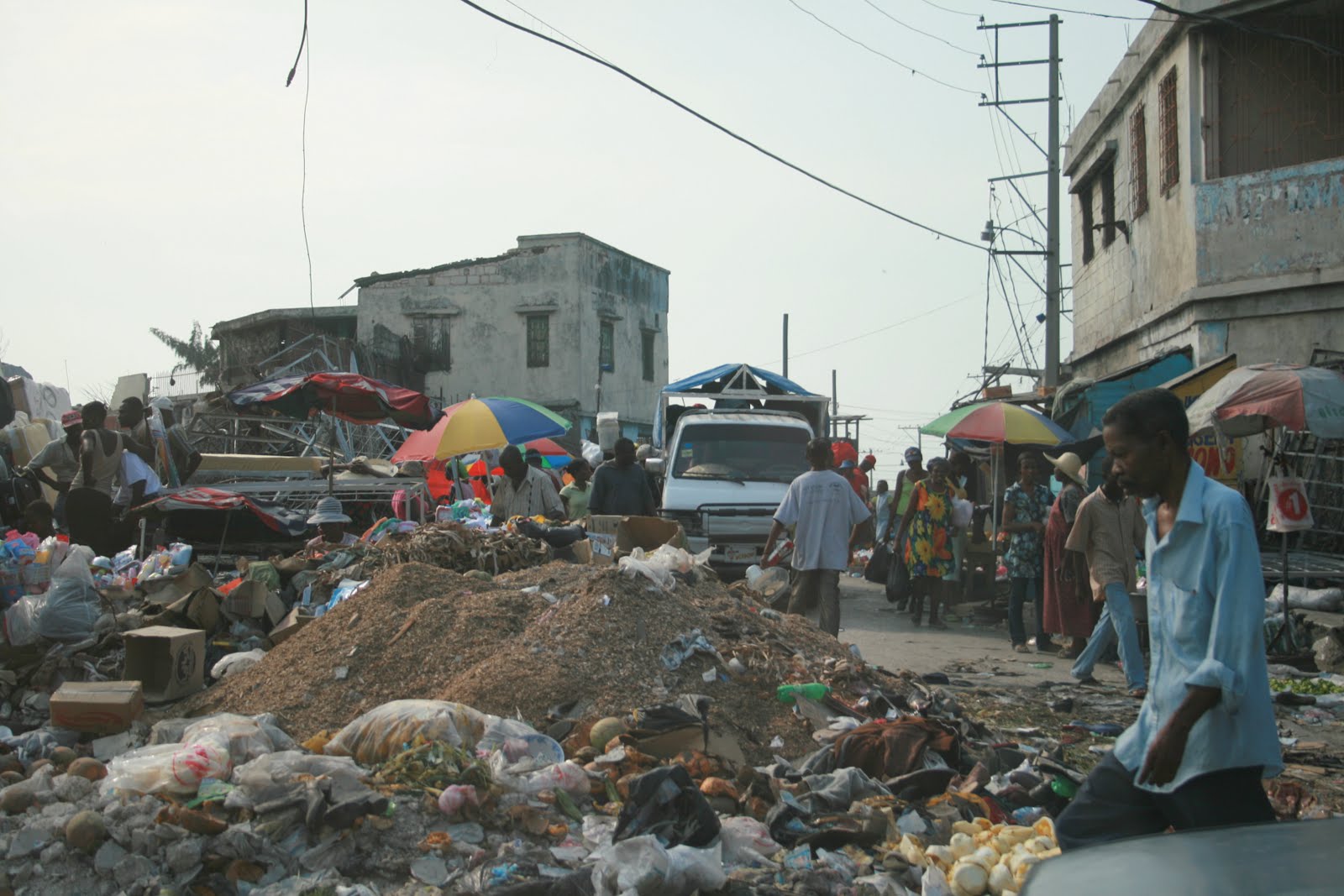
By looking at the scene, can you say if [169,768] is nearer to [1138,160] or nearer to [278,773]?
[278,773]

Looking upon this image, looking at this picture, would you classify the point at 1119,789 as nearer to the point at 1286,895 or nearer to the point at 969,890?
the point at 1286,895

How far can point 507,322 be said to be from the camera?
3791 cm

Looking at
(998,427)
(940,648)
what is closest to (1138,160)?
(998,427)

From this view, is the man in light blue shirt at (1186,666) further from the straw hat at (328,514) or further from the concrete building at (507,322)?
the concrete building at (507,322)

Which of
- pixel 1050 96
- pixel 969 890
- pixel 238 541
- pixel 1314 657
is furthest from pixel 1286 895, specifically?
pixel 1050 96

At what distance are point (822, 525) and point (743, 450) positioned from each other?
5.74 metres

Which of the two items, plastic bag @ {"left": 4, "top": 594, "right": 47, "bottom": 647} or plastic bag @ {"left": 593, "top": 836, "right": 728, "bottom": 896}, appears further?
plastic bag @ {"left": 4, "top": 594, "right": 47, "bottom": 647}

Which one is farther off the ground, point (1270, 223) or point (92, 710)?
point (1270, 223)

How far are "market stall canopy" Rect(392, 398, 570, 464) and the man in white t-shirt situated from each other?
5.01 metres

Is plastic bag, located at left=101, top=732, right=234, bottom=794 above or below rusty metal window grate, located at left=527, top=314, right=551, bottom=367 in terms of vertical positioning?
below

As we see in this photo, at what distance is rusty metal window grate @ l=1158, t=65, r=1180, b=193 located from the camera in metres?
14.4

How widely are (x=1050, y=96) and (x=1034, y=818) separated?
18.0 meters

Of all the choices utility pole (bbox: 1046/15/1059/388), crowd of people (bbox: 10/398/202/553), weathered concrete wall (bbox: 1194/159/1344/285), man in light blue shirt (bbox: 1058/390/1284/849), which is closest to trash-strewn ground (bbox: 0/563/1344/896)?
man in light blue shirt (bbox: 1058/390/1284/849)

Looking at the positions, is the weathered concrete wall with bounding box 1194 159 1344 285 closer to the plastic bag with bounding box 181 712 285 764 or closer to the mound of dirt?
the mound of dirt
